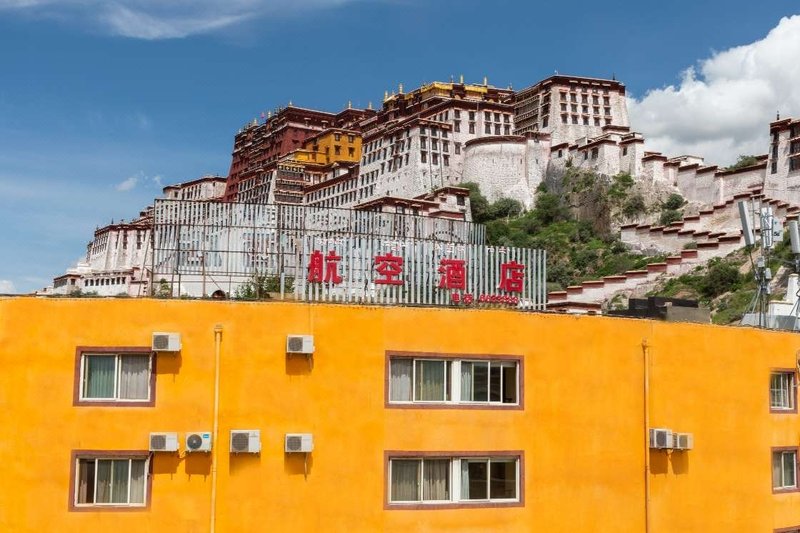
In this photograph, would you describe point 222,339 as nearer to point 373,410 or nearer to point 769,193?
point 373,410

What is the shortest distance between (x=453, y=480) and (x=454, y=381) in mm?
1217

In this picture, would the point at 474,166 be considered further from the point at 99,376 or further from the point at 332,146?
the point at 99,376

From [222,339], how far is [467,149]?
237ft

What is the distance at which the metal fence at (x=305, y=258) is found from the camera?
537 inches

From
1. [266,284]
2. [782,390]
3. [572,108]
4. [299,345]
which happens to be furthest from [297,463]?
[572,108]

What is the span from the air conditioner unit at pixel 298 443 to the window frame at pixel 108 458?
1568mm

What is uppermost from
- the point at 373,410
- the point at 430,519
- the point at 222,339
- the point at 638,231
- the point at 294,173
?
the point at 294,173

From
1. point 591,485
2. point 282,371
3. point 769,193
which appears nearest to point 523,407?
point 591,485

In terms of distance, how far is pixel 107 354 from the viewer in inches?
451

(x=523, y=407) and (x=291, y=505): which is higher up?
(x=523, y=407)

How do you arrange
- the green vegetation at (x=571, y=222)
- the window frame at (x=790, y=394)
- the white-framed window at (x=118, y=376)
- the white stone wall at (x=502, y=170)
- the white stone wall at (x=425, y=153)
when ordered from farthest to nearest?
1. the white stone wall at (x=425, y=153)
2. the white stone wall at (x=502, y=170)
3. the green vegetation at (x=571, y=222)
4. the window frame at (x=790, y=394)
5. the white-framed window at (x=118, y=376)

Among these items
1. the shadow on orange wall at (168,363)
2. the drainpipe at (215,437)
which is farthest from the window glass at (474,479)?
the shadow on orange wall at (168,363)

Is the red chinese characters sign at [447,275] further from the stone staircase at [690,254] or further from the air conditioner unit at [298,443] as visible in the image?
the stone staircase at [690,254]

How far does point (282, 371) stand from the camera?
11.7 m
